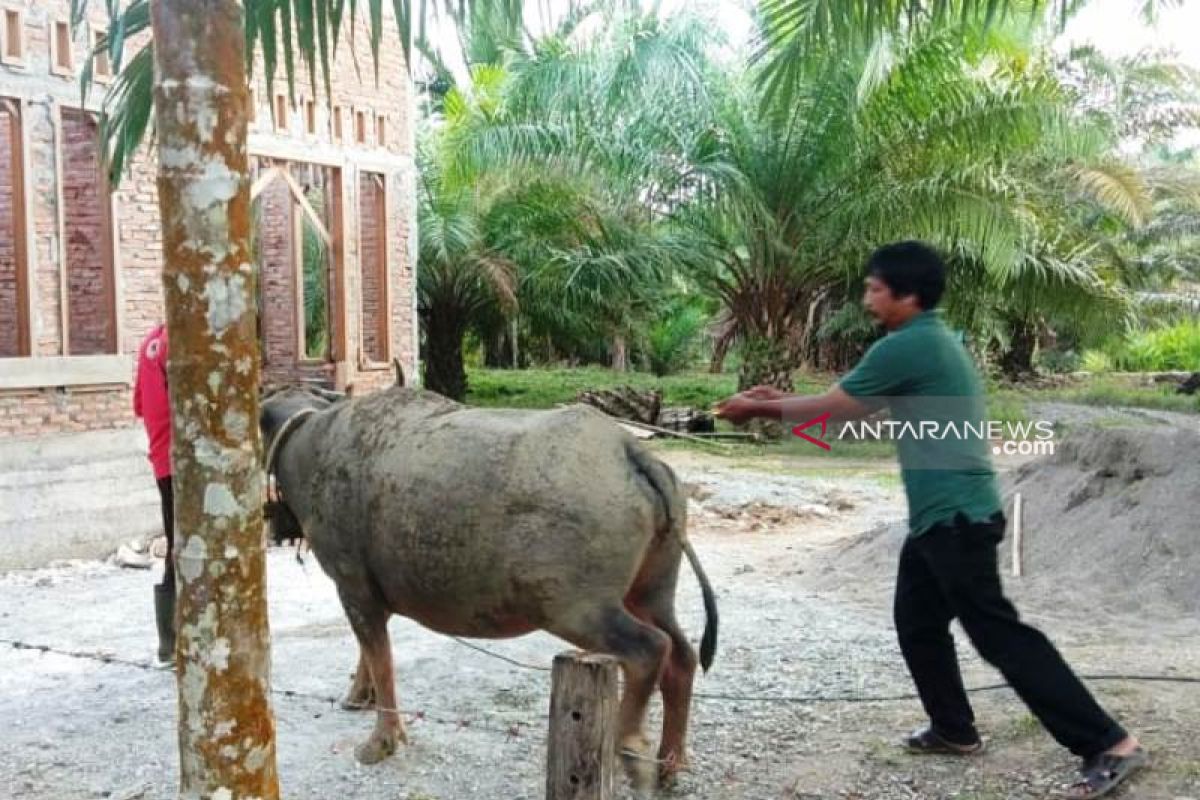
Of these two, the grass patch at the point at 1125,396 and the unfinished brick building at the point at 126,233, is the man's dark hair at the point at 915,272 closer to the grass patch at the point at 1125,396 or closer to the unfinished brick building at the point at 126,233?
the unfinished brick building at the point at 126,233

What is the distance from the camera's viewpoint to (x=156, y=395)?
20.9 feet

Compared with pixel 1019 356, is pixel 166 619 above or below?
below

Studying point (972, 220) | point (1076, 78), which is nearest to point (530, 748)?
point (972, 220)

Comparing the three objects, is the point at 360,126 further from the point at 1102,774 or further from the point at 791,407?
the point at 1102,774

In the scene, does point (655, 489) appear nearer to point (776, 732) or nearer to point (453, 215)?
point (776, 732)

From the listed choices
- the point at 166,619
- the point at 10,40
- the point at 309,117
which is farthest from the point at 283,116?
the point at 166,619

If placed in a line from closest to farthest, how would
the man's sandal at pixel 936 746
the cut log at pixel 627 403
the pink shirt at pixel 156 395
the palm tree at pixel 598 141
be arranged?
1. the man's sandal at pixel 936 746
2. the pink shirt at pixel 156 395
3. the palm tree at pixel 598 141
4. the cut log at pixel 627 403

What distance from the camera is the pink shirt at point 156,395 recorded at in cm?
628

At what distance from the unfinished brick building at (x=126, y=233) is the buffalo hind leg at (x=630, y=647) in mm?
5696

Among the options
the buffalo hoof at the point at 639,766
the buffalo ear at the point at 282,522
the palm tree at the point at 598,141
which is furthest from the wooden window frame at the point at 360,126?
the buffalo hoof at the point at 639,766

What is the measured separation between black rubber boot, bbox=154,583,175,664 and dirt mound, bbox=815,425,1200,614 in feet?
14.2

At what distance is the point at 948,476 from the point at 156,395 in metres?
3.99

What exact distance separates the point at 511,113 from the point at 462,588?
494 inches

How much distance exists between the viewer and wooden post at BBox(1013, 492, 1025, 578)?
830cm
